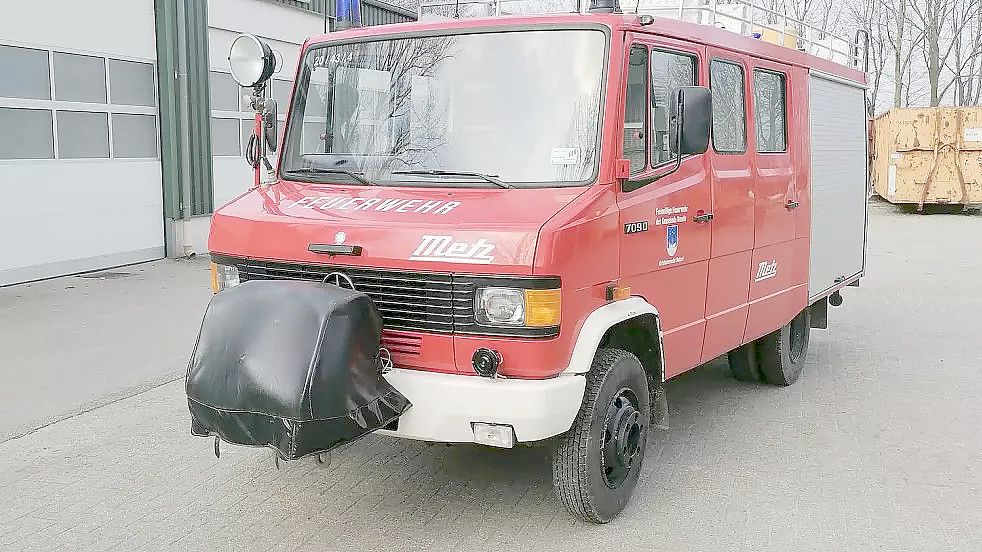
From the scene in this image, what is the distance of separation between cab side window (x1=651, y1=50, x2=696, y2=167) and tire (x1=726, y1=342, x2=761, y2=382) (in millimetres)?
2834

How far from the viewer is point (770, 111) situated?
656cm

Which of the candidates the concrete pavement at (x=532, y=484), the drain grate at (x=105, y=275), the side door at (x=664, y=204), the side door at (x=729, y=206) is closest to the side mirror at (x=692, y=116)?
Answer: the side door at (x=664, y=204)

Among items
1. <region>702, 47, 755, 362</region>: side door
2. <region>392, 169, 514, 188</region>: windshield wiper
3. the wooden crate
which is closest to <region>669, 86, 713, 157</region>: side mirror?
<region>702, 47, 755, 362</region>: side door

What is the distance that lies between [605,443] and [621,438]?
119 mm

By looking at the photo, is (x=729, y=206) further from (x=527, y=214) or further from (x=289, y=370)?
(x=289, y=370)

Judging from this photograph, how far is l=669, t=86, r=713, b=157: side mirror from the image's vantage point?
483cm

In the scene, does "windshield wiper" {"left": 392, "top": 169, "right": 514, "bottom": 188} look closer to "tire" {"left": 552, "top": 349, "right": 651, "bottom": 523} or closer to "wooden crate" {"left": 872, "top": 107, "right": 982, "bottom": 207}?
"tire" {"left": 552, "top": 349, "right": 651, "bottom": 523}

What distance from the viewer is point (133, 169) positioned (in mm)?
13125

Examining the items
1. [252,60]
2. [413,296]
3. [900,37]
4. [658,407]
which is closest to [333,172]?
[252,60]

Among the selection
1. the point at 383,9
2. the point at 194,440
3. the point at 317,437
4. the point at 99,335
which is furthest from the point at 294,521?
the point at 383,9

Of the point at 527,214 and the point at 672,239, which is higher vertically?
the point at 527,214

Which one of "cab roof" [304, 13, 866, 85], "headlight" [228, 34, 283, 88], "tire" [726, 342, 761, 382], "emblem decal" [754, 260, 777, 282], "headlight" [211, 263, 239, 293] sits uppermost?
"cab roof" [304, 13, 866, 85]

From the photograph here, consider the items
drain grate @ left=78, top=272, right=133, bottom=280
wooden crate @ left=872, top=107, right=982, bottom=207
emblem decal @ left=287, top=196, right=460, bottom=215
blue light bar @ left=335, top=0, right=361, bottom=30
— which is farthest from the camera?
wooden crate @ left=872, top=107, right=982, bottom=207

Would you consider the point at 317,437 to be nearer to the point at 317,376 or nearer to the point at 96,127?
the point at 317,376
